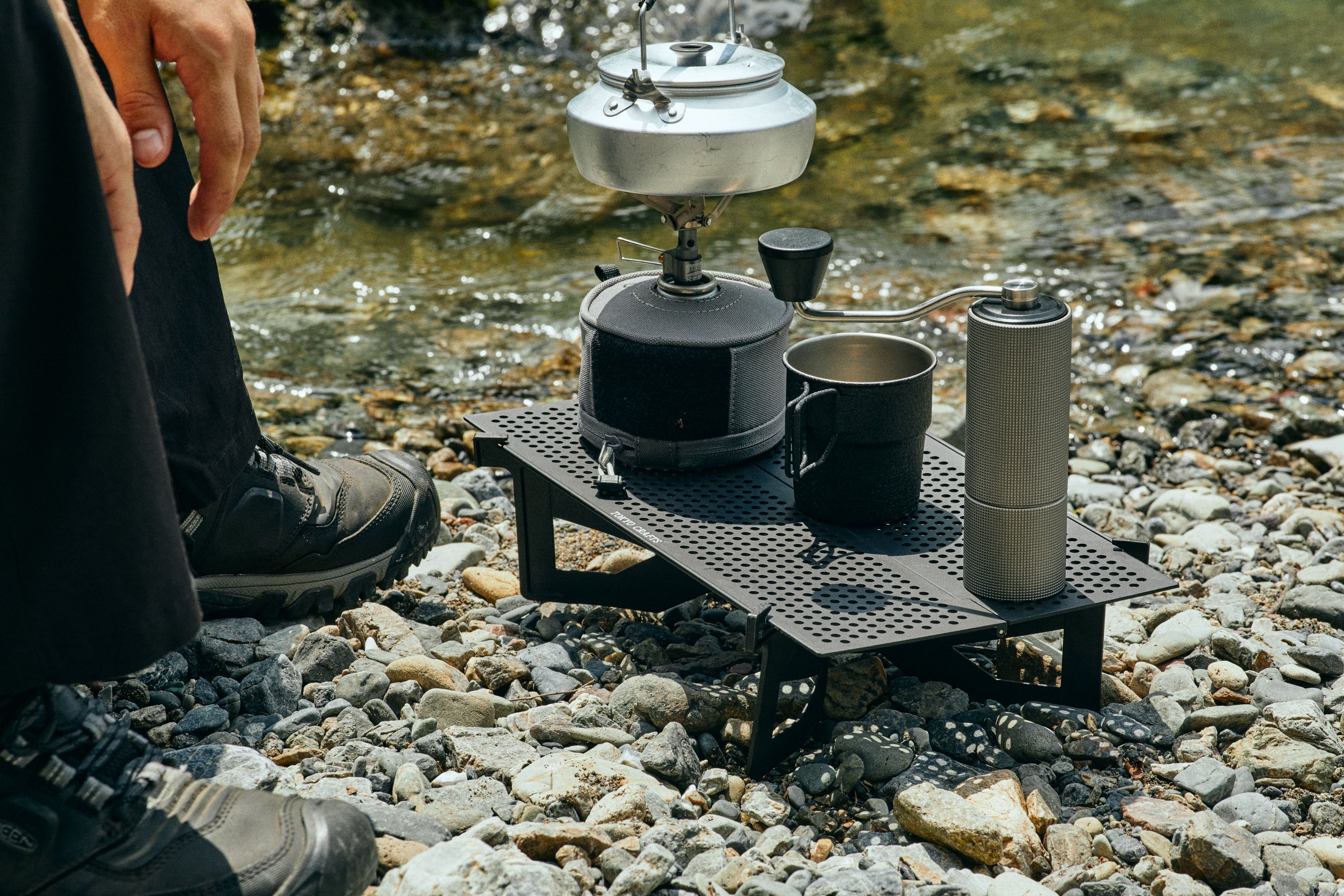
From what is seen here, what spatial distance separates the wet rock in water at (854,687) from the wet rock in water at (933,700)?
0.15 feet

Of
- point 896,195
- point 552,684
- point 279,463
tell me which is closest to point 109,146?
point 279,463

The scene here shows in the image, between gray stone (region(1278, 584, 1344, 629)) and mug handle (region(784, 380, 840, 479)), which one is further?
gray stone (region(1278, 584, 1344, 629))

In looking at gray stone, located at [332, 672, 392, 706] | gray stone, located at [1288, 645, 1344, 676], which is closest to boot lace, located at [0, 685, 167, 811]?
gray stone, located at [332, 672, 392, 706]

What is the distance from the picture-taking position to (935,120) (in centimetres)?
674

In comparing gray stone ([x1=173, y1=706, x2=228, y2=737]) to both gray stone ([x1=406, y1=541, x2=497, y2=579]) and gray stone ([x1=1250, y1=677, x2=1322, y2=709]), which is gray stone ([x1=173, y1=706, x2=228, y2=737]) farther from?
gray stone ([x1=1250, y1=677, x2=1322, y2=709])

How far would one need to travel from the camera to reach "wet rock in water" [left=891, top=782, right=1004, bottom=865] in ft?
6.48

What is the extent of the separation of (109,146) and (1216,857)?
185cm

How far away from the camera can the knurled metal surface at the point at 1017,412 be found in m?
2.08

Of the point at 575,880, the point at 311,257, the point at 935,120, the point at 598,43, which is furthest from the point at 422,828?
the point at 598,43

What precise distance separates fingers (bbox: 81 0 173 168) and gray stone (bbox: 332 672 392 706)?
1.08 metres

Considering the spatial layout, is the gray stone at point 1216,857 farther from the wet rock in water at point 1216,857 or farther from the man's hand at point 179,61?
the man's hand at point 179,61

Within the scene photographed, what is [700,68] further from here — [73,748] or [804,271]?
[73,748]

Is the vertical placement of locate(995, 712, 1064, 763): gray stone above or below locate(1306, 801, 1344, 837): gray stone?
above

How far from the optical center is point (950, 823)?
78.7 inches
